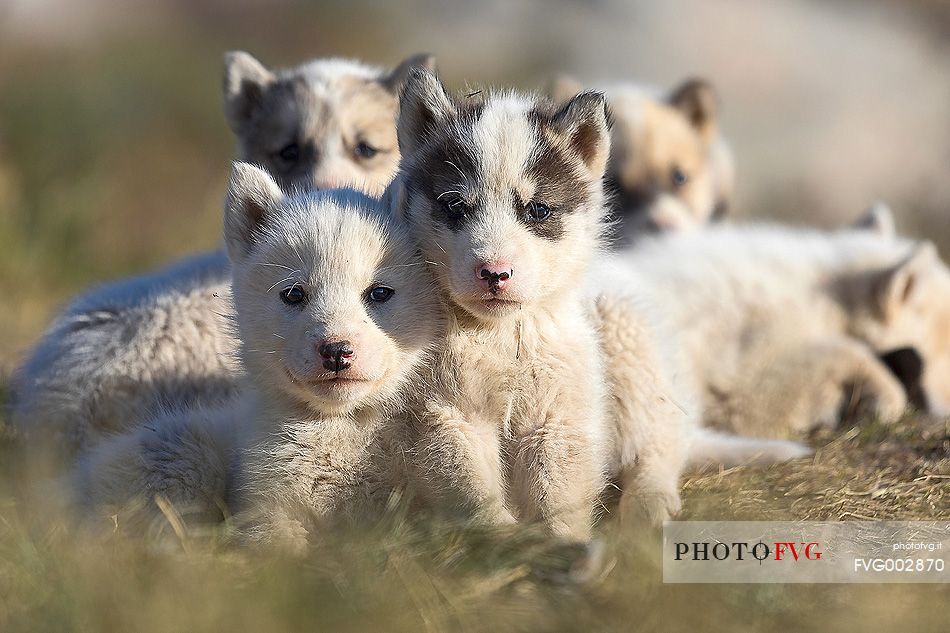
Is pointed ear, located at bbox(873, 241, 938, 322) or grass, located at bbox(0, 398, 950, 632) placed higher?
pointed ear, located at bbox(873, 241, 938, 322)

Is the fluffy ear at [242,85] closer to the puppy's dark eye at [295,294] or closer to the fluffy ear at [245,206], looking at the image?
the fluffy ear at [245,206]

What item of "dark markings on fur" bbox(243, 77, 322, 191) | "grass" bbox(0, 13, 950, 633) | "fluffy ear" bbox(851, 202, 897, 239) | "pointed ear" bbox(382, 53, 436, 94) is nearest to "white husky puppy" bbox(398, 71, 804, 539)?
"grass" bbox(0, 13, 950, 633)

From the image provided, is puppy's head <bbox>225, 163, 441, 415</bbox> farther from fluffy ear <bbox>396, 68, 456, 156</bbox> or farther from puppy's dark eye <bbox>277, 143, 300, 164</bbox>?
puppy's dark eye <bbox>277, 143, 300, 164</bbox>

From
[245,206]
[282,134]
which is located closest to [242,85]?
[282,134]

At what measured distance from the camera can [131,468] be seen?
384 cm

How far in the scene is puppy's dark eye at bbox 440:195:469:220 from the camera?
362 cm

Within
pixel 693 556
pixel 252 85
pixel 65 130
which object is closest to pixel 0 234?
pixel 65 130

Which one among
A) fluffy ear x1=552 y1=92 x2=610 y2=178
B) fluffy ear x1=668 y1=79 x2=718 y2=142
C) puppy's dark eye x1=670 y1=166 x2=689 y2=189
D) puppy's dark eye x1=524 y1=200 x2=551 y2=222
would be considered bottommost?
puppy's dark eye x1=524 y1=200 x2=551 y2=222

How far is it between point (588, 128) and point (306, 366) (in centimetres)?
133

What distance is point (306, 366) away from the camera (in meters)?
3.45

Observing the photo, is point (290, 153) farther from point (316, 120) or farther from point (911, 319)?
point (911, 319)

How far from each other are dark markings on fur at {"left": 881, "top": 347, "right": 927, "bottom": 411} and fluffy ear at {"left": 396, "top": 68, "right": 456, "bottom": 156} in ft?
11.5

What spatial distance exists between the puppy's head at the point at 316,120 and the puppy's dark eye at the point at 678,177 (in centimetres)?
238

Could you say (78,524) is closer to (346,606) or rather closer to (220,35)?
(346,606)
